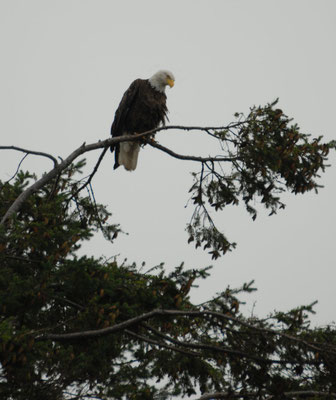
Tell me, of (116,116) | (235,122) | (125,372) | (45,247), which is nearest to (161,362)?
(125,372)

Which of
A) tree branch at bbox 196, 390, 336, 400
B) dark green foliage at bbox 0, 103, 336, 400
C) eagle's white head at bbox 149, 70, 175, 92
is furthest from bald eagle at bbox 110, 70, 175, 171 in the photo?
tree branch at bbox 196, 390, 336, 400

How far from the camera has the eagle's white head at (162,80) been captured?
330 inches

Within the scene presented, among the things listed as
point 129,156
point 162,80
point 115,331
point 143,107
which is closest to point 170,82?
point 162,80

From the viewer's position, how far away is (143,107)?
820cm

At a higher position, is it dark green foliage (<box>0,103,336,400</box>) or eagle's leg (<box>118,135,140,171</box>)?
eagle's leg (<box>118,135,140,171</box>)

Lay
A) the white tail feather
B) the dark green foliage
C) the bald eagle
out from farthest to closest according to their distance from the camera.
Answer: the white tail feather, the bald eagle, the dark green foliage

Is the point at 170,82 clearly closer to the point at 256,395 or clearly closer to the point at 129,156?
the point at 129,156

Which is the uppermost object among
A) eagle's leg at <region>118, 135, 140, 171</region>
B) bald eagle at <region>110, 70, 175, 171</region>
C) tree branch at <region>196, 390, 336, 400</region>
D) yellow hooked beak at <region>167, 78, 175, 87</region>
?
yellow hooked beak at <region>167, 78, 175, 87</region>

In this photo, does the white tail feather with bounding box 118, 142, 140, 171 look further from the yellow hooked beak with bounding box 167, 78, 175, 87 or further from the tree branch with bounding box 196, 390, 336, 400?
the tree branch with bounding box 196, 390, 336, 400

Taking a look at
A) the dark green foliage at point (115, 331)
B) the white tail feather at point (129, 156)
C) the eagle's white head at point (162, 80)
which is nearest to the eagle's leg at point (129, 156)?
the white tail feather at point (129, 156)

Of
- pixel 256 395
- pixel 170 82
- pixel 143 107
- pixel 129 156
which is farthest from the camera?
pixel 129 156

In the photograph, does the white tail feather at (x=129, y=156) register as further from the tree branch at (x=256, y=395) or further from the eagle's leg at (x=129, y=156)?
the tree branch at (x=256, y=395)

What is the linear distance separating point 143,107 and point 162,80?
71 centimetres

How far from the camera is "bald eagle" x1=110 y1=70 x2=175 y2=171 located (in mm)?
8180
